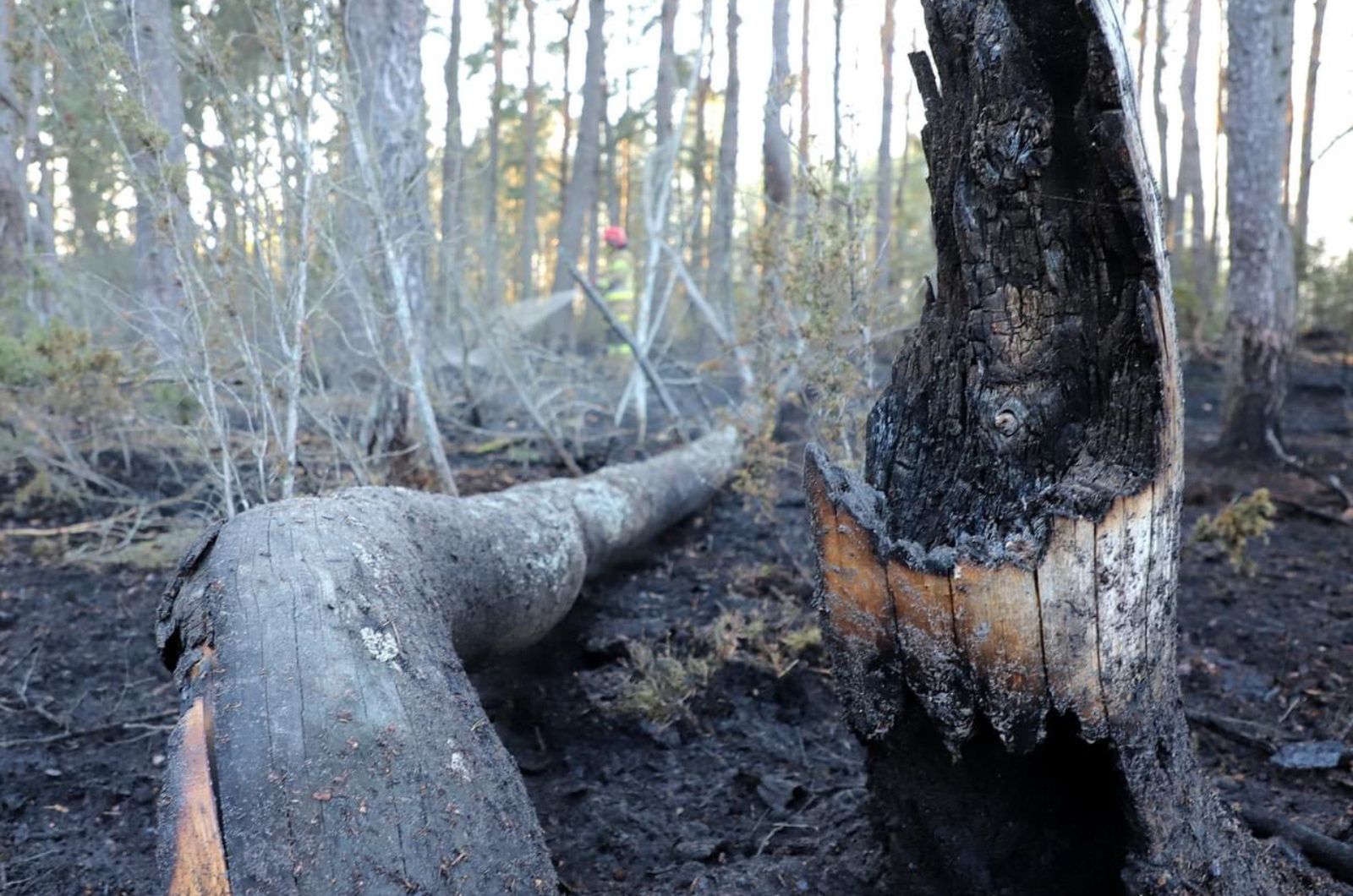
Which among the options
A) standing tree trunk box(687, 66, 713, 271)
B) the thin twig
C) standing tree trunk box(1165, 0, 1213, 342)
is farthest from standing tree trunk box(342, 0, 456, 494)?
standing tree trunk box(1165, 0, 1213, 342)

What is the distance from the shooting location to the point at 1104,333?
1.97 metres

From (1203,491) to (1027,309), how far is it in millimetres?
5295

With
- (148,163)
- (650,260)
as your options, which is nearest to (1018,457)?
(148,163)

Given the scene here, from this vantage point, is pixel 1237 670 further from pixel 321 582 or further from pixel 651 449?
Answer: pixel 651 449

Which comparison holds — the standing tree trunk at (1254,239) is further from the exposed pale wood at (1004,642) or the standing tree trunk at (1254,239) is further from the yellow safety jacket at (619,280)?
the yellow safety jacket at (619,280)

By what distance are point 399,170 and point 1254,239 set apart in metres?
5.96

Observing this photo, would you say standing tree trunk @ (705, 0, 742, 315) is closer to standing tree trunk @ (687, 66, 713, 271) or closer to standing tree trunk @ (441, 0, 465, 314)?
standing tree trunk @ (441, 0, 465, 314)

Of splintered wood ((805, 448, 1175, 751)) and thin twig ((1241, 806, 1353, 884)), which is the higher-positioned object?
splintered wood ((805, 448, 1175, 751))

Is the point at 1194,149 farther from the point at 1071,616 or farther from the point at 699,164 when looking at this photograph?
the point at 1071,616

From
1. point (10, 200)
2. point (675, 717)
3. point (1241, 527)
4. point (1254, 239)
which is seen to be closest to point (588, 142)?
point (10, 200)

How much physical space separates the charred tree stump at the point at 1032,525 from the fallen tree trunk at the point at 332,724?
744 mm

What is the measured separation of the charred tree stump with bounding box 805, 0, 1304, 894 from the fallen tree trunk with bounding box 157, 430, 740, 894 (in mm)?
744

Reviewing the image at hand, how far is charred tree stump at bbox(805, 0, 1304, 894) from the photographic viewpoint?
70.1 inches

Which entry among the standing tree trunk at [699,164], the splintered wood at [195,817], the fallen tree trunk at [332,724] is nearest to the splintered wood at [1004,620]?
the fallen tree trunk at [332,724]
